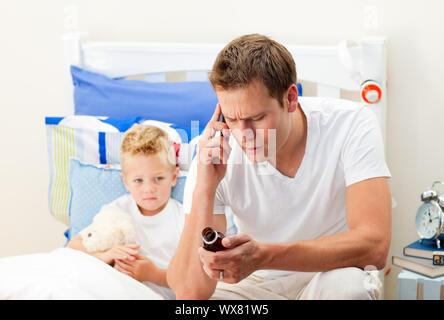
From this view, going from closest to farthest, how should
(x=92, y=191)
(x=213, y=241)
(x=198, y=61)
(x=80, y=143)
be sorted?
(x=213, y=241) < (x=92, y=191) < (x=80, y=143) < (x=198, y=61)

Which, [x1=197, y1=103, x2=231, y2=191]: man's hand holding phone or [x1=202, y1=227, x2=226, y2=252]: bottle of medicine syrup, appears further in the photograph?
[x1=197, y1=103, x2=231, y2=191]: man's hand holding phone

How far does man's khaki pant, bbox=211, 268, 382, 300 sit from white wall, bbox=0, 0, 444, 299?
1.78 ft

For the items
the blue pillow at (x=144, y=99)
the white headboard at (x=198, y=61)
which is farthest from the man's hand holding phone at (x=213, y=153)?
the white headboard at (x=198, y=61)

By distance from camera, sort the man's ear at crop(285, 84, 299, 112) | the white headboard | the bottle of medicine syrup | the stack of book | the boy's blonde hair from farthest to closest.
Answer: the white headboard → the boy's blonde hair → the stack of book → the man's ear at crop(285, 84, 299, 112) → the bottle of medicine syrup

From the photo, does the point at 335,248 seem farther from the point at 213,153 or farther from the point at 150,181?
the point at 150,181

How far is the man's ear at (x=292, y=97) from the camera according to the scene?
4.26ft

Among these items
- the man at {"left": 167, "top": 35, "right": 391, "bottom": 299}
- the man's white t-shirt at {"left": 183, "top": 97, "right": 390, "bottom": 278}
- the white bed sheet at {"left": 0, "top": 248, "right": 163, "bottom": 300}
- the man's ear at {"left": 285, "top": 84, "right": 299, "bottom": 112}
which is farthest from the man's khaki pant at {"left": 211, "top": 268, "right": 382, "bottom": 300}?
the man's ear at {"left": 285, "top": 84, "right": 299, "bottom": 112}

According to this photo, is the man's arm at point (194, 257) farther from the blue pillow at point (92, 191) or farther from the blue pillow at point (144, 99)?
the blue pillow at point (144, 99)

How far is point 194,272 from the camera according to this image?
1345 mm

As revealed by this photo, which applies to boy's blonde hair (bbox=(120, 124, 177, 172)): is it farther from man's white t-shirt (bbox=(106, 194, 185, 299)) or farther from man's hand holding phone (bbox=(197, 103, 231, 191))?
man's hand holding phone (bbox=(197, 103, 231, 191))

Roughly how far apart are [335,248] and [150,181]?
1.83 ft

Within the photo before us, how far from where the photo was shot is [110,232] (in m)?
1.58

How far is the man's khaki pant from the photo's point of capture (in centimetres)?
123

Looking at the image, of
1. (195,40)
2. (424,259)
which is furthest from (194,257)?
(195,40)
